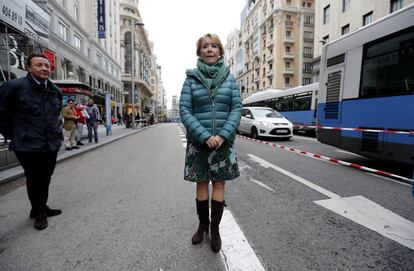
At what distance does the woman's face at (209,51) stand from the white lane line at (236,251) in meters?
1.72

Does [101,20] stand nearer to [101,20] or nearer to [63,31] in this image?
[101,20]

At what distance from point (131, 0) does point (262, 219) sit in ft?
229

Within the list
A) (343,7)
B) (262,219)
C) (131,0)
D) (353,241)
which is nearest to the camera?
(353,241)

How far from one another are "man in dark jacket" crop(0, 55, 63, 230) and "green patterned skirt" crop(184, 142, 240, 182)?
1.75 metres

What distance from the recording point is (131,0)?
61.0m

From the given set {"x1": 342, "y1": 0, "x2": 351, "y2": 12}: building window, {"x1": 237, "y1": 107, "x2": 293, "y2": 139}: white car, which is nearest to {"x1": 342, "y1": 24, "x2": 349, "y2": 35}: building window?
{"x1": 342, "y1": 0, "x2": 351, "y2": 12}: building window

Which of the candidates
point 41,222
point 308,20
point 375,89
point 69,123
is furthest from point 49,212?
point 308,20

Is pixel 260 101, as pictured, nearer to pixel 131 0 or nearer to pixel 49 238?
pixel 49 238

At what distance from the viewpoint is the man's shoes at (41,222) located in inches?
110

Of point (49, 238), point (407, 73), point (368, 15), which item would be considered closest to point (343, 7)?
point (368, 15)

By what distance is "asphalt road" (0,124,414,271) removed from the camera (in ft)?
7.06

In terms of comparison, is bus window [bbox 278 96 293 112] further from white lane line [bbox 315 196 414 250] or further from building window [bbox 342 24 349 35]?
white lane line [bbox 315 196 414 250]

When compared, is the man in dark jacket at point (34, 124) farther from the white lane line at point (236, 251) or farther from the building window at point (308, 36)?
the building window at point (308, 36)

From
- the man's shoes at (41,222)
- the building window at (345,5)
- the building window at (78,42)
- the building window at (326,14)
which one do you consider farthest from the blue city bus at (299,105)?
the building window at (78,42)
